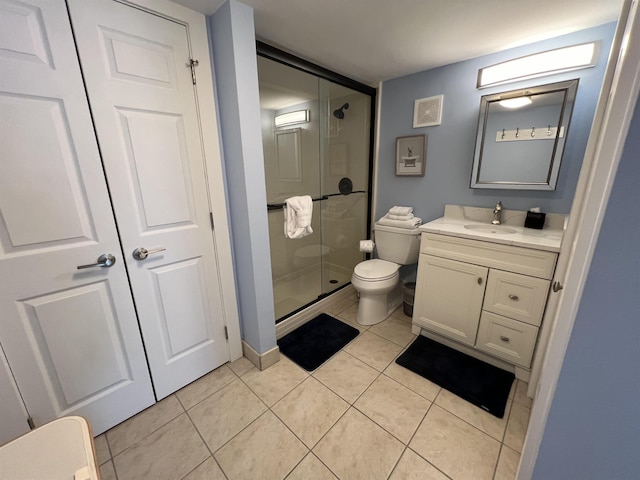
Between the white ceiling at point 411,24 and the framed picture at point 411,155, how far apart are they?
59 centimetres

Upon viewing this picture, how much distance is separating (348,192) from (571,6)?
5.89 ft

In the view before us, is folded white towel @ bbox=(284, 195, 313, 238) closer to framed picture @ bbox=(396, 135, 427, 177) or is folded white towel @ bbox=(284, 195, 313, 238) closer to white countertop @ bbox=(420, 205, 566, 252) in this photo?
white countertop @ bbox=(420, 205, 566, 252)

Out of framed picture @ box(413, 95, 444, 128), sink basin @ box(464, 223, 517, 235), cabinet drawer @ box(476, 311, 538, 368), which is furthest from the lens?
framed picture @ box(413, 95, 444, 128)

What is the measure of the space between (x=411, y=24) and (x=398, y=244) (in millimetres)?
1515

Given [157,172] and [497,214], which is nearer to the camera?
[157,172]

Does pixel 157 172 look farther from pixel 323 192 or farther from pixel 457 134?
pixel 457 134

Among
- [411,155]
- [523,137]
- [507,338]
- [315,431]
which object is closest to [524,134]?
[523,137]

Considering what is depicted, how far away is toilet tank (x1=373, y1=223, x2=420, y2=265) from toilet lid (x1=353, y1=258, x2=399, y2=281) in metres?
0.08

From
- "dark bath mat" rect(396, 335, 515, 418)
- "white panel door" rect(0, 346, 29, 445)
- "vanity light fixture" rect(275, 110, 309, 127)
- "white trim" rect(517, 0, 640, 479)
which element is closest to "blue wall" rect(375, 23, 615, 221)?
"vanity light fixture" rect(275, 110, 309, 127)

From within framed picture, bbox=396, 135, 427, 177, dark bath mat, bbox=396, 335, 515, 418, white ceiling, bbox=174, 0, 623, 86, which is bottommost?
dark bath mat, bbox=396, 335, 515, 418

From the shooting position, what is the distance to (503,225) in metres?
1.90

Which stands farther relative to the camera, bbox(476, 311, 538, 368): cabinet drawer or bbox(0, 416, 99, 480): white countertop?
bbox(476, 311, 538, 368): cabinet drawer

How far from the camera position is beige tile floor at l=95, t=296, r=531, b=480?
3.81ft

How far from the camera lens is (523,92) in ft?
5.57
